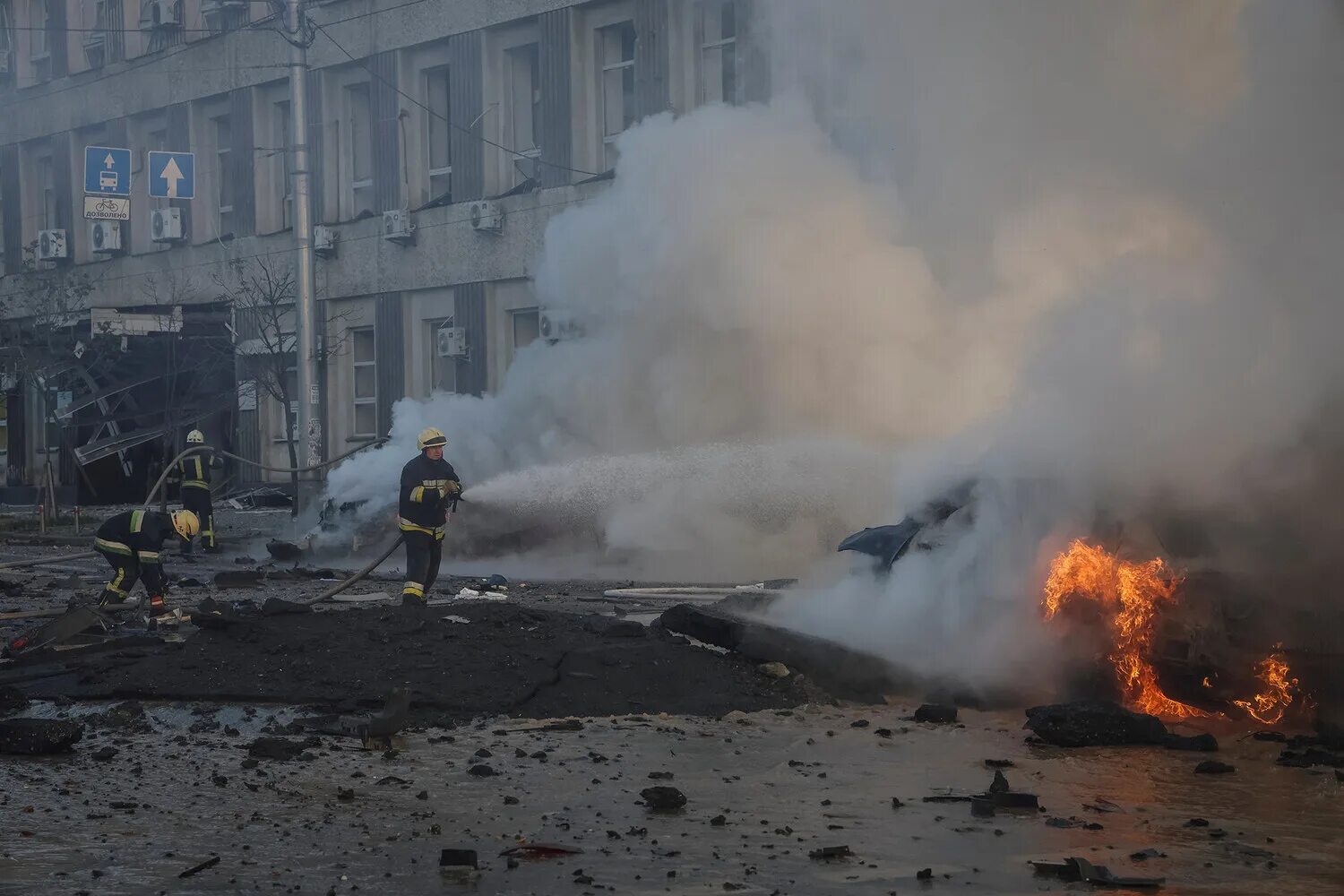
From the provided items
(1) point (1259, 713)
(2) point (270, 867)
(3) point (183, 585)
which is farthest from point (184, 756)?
(3) point (183, 585)

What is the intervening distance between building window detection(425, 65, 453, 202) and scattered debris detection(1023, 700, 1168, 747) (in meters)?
22.3

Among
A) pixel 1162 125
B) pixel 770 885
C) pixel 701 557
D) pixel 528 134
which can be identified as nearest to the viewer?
pixel 770 885

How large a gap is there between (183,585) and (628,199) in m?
8.06

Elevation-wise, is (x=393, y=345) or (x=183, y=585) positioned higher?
(x=393, y=345)

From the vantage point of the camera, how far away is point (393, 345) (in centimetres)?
3008

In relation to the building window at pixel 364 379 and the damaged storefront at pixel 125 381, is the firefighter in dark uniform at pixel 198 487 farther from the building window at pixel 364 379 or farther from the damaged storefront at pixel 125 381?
the damaged storefront at pixel 125 381

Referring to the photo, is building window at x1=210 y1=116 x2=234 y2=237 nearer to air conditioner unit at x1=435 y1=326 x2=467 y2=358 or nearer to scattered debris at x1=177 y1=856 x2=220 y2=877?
air conditioner unit at x1=435 y1=326 x2=467 y2=358

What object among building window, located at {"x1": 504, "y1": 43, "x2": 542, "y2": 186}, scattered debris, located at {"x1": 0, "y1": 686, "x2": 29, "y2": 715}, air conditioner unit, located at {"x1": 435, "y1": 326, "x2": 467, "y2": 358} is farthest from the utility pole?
scattered debris, located at {"x1": 0, "y1": 686, "x2": 29, "y2": 715}

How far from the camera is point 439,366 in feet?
97.5

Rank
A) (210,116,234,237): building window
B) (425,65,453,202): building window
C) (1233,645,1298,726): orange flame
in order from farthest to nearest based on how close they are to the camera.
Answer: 1. (210,116,234,237): building window
2. (425,65,453,202): building window
3. (1233,645,1298,726): orange flame

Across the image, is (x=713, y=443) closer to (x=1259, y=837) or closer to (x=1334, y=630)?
(x=1334, y=630)

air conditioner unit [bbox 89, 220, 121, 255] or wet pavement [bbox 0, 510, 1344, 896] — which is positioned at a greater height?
air conditioner unit [bbox 89, 220, 121, 255]

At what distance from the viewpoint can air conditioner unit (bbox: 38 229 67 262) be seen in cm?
3831

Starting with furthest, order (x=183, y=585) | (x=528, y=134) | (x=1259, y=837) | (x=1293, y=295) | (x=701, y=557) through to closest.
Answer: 1. (x=528, y=134)
2. (x=701, y=557)
3. (x=183, y=585)
4. (x=1293, y=295)
5. (x=1259, y=837)
